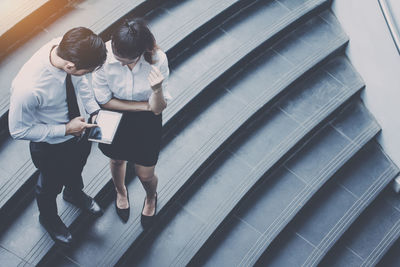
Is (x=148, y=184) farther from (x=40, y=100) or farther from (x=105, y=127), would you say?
(x=40, y=100)

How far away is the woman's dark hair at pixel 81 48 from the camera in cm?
189

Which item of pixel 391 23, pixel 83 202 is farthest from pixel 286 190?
pixel 83 202

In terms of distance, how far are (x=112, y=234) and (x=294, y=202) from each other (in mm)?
1723

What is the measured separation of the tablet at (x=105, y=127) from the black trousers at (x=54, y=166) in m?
0.21

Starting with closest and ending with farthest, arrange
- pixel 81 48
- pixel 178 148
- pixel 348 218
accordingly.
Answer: pixel 81 48
pixel 178 148
pixel 348 218

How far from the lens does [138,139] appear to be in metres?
2.45

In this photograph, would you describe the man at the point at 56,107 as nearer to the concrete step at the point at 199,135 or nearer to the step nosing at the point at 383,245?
the concrete step at the point at 199,135

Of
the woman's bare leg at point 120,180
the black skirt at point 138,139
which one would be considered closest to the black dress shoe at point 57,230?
the woman's bare leg at point 120,180

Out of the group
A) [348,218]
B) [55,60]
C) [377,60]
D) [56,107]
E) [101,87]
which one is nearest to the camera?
[55,60]

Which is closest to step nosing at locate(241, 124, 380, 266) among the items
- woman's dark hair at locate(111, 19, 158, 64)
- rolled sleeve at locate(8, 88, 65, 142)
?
rolled sleeve at locate(8, 88, 65, 142)

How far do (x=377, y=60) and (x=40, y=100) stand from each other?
11.2ft

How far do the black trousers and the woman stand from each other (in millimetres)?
197

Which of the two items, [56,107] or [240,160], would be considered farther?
[240,160]

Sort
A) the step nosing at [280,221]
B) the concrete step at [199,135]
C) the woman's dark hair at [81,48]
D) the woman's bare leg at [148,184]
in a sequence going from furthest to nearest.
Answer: the step nosing at [280,221]
the concrete step at [199,135]
the woman's bare leg at [148,184]
the woman's dark hair at [81,48]
